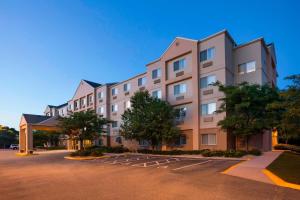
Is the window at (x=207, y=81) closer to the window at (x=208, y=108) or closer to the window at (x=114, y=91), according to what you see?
the window at (x=208, y=108)

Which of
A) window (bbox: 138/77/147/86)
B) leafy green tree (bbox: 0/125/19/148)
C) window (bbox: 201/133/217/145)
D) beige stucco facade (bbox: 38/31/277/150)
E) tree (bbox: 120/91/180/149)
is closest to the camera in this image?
beige stucco facade (bbox: 38/31/277/150)

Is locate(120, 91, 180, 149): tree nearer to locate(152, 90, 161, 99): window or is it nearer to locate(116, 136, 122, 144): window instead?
locate(152, 90, 161, 99): window

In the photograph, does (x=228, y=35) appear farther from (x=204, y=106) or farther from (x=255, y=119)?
(x=255, y=119)

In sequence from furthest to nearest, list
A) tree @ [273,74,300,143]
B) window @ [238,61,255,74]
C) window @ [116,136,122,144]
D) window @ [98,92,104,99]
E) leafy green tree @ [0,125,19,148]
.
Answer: leafy green tree @ [0,125,19,148], window @ [98,92,104,99], window @ [116,136,122,144], window @ [238,61,255,74], tree @ [273,74,300,143]

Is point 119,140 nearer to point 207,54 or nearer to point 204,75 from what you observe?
point 204,75

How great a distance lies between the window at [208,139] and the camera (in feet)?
80.4

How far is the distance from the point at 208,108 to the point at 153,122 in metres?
6.35

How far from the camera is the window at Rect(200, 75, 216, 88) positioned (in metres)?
25.2

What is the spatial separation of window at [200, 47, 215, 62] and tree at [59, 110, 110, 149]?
15727 mm

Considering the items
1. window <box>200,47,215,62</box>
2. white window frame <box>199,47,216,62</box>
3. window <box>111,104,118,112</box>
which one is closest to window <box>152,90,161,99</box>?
window <box>200,47,215,62</box>

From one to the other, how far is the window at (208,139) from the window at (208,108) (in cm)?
246

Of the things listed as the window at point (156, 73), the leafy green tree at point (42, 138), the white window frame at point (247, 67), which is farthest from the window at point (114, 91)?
the leafy green tree at point (42, 138)

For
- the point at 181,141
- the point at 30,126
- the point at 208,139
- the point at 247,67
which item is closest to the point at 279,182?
the point at 208,139

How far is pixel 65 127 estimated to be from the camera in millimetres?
29000
